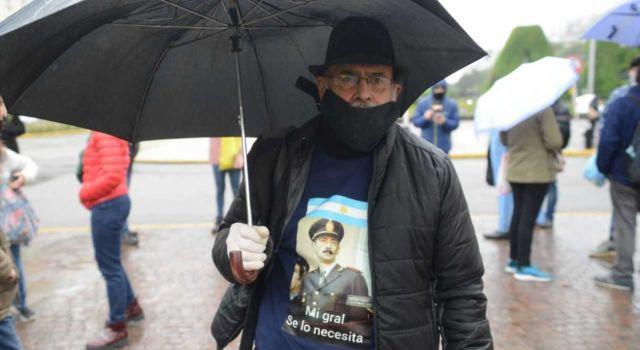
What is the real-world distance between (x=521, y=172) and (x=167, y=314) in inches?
135

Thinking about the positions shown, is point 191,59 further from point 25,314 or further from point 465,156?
point 465,156

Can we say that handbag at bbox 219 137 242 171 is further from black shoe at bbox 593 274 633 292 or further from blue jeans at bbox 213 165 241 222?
black shoe at bbox 593 274 633 292

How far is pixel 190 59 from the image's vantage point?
2311 mm

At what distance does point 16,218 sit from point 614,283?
5.21 m

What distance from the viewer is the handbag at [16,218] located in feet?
14.7

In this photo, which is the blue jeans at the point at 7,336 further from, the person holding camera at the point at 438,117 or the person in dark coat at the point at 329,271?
the person holding camera at the point at 438,117

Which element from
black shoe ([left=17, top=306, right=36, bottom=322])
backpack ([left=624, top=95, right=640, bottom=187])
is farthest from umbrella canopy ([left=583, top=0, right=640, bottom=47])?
black shoe ([left=17, top=306, right=36, bottom=322])

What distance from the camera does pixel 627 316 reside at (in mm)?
4711

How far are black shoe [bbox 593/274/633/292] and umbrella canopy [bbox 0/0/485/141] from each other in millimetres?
4117

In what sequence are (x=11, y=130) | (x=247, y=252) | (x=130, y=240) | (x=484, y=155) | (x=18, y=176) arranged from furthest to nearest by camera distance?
(x=484, y=155) → (x=130, y=240) → (x=11, y=130) → (x=18, y=176) → (x=247, y=252)

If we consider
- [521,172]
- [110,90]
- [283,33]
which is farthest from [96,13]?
[521,172]

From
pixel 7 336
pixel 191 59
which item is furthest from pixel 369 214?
pixel 7 336

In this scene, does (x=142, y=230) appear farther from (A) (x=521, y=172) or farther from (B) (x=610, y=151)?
(B) (x=610, y=151)

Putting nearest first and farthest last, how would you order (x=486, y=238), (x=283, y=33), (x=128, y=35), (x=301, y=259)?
(x=301, y=259)
(x=128, y=35)
(x=283, y=33)
(x=486, y=238)
